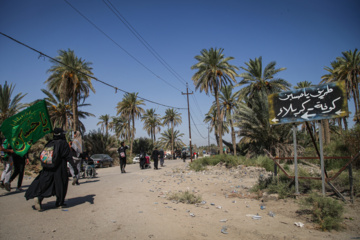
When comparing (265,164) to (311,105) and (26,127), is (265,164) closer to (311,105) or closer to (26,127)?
(311,105)

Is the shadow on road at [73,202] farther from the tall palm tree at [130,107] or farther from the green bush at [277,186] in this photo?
the tall palm tree at [130,107]

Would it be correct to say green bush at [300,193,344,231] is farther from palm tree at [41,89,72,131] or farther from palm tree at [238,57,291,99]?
palm tree at [41,89,72,131]

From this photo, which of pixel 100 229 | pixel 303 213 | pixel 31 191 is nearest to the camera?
pixel 100 229

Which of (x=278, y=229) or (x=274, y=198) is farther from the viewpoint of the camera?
(x=274, y=198)

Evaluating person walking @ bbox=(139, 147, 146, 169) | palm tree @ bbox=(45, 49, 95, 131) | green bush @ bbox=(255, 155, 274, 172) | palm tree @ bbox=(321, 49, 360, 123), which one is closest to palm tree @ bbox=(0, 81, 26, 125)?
palm tree @ bbox=(45, 49, 95, 131)

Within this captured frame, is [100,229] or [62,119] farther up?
[62,119]

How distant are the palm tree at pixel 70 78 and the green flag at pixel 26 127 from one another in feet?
61.4

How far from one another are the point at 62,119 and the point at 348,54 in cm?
3488

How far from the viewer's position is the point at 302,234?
165 inches

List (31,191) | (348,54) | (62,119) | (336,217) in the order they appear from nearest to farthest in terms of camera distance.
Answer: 1. (336,217)
2. (31,191)
3. (348,54)
4. (62,119)

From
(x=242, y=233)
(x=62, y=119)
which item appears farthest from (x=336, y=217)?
(x=62, y=119)

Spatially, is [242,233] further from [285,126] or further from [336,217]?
[285,126]

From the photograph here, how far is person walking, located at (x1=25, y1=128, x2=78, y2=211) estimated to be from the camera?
5.02 m

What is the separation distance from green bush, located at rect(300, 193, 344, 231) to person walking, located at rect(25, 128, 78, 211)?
218 inches
